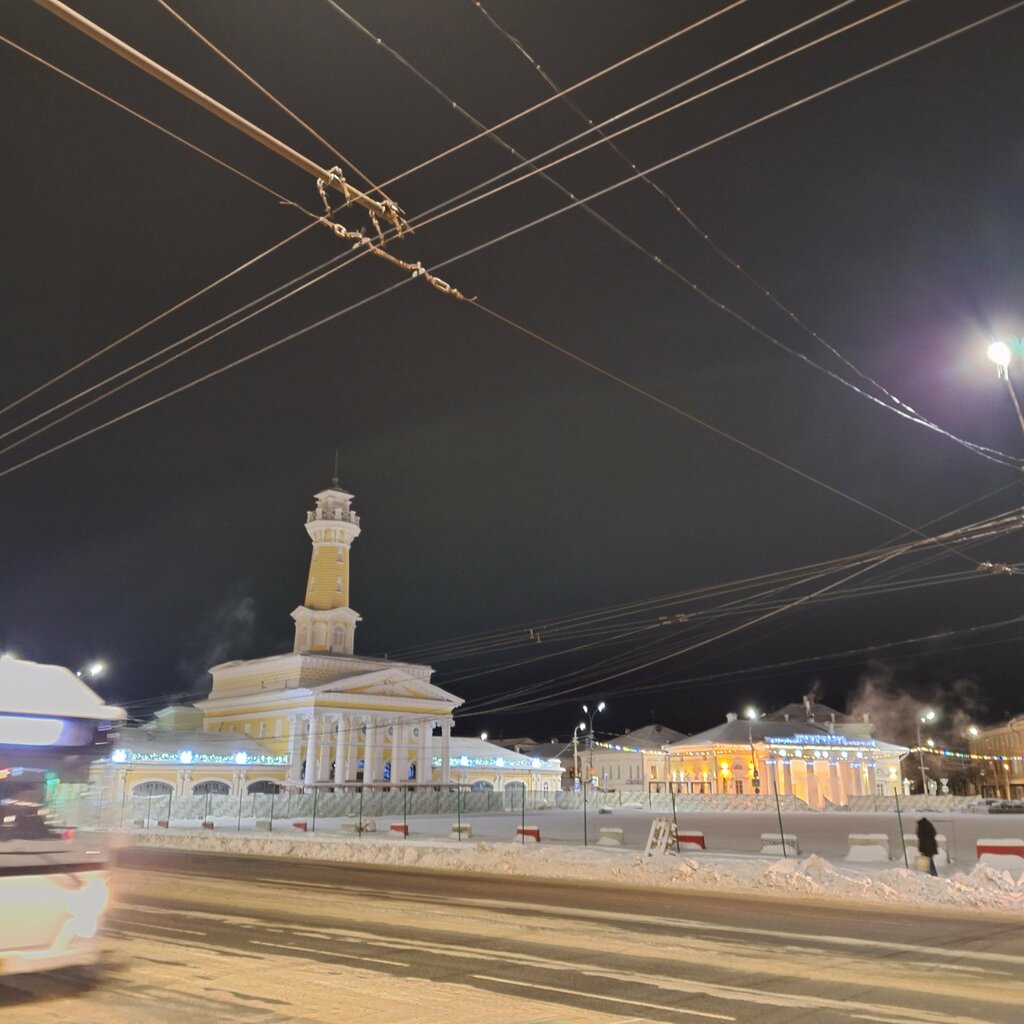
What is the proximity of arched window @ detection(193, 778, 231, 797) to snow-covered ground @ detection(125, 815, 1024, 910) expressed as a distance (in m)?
31.9

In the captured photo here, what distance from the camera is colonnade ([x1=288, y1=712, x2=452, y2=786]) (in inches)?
2549

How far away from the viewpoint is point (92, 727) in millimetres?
8758

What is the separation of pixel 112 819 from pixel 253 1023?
11.0 feet

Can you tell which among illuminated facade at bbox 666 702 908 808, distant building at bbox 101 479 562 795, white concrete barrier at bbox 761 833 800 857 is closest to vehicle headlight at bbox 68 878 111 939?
white concrete barrier at bbox 761 833 800 857

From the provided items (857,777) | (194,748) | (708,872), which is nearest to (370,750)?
(194,748)

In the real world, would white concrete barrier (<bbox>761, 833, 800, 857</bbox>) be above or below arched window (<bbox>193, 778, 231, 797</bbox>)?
below

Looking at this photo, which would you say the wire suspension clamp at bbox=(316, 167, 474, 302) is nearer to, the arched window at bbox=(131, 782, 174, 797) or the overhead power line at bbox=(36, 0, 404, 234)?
the overhead power line at bbox=(36, 0, 404, 234)

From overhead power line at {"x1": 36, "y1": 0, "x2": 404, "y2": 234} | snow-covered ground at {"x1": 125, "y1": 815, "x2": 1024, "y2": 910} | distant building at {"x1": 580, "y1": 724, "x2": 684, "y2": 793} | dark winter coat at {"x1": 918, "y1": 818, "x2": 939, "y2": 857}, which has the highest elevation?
overhead power line at {"x1": 36, "y1": 0, "x2": 404, "y2": 234}

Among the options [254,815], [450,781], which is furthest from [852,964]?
[450,781]

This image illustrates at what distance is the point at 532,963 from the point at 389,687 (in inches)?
2423

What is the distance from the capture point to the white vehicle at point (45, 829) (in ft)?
23.6

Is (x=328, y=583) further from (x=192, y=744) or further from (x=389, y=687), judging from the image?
(x=192, y=744)

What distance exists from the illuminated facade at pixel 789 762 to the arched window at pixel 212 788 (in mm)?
41048

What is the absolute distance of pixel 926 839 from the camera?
17.2 m
